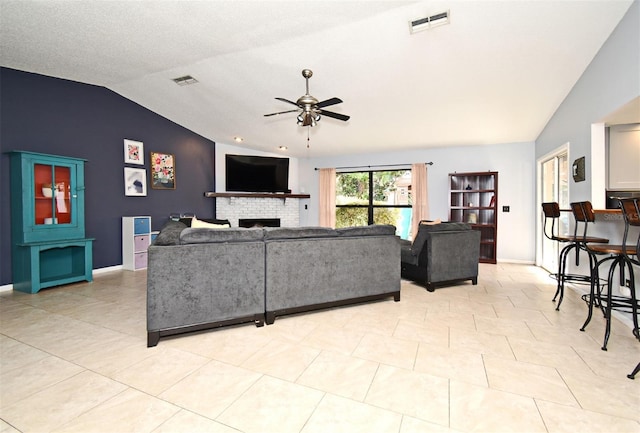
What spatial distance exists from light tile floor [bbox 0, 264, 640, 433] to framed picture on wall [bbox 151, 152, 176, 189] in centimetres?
309

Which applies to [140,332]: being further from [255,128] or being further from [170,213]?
[255,128]

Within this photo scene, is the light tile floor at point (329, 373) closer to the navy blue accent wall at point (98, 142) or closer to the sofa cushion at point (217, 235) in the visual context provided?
the sofa cushion at point (217, 235)

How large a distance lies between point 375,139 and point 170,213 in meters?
4.35

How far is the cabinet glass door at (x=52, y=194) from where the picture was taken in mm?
3928

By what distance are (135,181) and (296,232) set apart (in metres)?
4.06

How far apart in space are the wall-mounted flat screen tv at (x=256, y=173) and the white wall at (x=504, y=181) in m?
2.97

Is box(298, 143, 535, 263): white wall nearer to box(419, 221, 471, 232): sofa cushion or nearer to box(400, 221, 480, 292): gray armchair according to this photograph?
box(400, 221, 480, 292): gray armchair

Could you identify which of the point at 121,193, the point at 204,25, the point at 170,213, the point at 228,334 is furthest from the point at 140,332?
the point at 170,213

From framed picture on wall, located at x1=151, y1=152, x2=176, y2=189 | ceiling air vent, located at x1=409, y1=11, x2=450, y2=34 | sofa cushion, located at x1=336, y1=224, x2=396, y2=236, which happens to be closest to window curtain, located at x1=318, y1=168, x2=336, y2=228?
framed picture on wall, located at x1=151, y1=152, x2=176, y2=189

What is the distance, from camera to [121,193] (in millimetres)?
5223

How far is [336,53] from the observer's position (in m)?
3.46

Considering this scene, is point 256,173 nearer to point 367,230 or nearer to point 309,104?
point 309,104

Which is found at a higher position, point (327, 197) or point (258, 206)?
point (327, 197)

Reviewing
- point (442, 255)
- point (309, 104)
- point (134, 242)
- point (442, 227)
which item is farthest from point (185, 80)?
point (442, 255)
